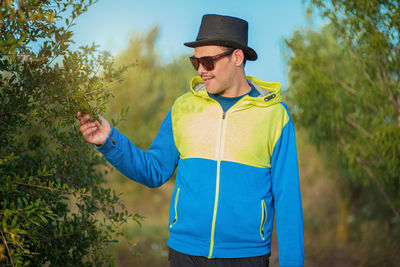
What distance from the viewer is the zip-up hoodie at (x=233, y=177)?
2459 millimetres

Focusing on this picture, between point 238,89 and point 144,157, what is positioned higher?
point 238,89

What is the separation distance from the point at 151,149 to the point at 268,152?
0.80 meters

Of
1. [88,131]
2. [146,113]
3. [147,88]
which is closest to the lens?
[88,131]

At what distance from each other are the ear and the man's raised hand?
0.97 metres

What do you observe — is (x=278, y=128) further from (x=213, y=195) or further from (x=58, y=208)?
(x=58, y=208)

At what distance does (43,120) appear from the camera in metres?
2.37

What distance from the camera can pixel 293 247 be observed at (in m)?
2.47

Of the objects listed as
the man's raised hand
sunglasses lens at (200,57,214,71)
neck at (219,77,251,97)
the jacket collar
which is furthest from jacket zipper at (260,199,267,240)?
the man's raised hand

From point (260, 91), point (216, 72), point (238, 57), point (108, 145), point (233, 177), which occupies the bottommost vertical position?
point (233, 177)

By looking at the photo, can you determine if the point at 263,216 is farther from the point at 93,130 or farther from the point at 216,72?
the point at 93,130

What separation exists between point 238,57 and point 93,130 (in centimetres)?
110

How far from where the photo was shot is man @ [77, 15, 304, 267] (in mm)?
2457

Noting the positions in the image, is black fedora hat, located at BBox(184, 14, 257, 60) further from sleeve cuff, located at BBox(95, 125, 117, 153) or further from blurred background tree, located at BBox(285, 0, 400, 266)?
blurred background tree, located at BBox(285, 0, 400, 266)

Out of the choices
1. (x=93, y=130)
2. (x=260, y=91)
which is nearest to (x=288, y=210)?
(x=260, y=91)
